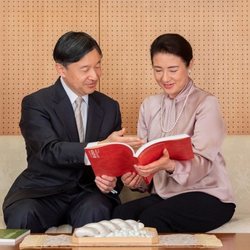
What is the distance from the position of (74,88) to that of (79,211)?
2.13 ft

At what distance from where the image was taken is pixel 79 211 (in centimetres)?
344

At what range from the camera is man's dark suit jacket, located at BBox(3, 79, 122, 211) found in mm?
3506

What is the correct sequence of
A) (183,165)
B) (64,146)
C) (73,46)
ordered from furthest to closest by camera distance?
1. (73,46)
2. (64,146)
3. (183,165)

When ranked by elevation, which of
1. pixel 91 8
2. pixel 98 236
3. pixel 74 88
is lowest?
pixel 98 236

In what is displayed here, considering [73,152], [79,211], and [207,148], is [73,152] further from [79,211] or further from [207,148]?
[207,148]

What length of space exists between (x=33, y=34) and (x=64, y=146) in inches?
53.5

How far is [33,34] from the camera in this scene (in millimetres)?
4508

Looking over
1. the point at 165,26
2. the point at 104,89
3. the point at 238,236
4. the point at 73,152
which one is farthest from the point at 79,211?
the point at 165,26

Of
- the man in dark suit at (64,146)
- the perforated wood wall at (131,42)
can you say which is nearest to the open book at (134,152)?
the man in dark suit at (64,146)

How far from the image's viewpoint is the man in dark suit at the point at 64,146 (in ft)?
11.2

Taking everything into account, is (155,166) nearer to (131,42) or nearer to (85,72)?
(85,72)

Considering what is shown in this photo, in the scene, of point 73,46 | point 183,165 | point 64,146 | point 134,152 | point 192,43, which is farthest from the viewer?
point 192,43

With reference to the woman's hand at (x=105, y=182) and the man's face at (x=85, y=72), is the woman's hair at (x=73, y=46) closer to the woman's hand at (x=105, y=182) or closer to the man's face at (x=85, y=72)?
the man's face at (x=85, y=72)

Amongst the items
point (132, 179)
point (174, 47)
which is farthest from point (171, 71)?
point (132, 179)
